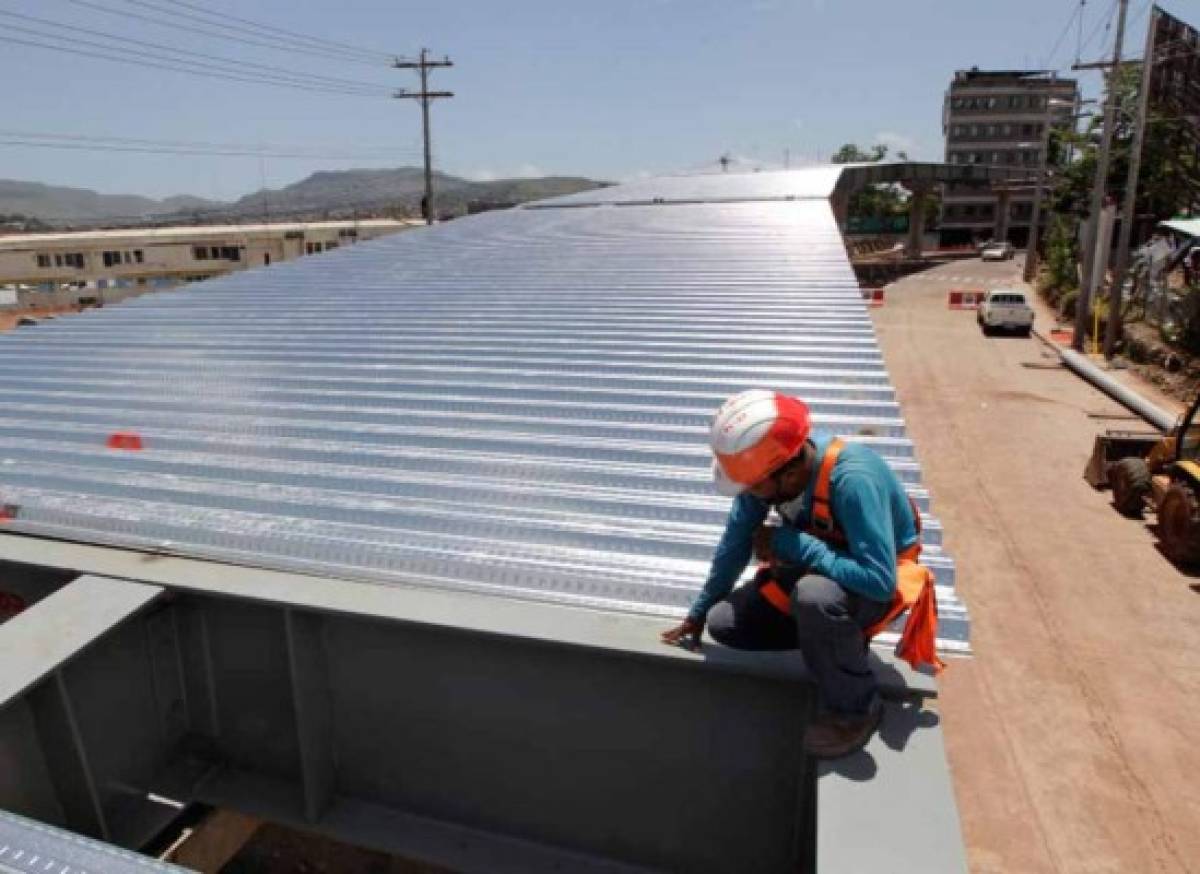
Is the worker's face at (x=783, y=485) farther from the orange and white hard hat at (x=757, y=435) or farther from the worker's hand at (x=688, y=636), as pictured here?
the worker's hand at (x=688, y=636)

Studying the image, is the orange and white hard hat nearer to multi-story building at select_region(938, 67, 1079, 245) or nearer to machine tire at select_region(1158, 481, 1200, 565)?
machine tire at select_region(1158, 481, 1200, 565)

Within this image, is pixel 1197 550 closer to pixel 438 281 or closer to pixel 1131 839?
pixel 1131 839

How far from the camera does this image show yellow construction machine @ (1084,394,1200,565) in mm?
10773

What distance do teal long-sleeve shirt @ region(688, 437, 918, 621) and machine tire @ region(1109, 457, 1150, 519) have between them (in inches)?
458

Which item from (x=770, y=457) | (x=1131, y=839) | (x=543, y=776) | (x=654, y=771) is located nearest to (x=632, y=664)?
(x=654, y=771)

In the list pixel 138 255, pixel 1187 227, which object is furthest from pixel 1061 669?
pixel 138 255

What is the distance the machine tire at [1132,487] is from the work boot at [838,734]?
39.6 feet

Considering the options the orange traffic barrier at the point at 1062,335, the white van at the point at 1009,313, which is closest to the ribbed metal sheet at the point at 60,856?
the orange traffic barrier at the point at 1062,335

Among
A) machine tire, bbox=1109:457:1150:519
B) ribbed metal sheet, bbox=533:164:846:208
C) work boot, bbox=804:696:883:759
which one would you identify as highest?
ribbed metal sheet, bbox=533:164:846:208

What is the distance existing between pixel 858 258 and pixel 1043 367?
37.8 metres

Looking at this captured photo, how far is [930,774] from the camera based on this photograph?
2.67 metres

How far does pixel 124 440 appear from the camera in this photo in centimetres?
539

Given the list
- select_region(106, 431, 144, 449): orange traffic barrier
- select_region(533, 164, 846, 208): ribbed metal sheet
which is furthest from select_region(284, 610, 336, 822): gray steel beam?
select_region(533, 164, 846, 208): ribbed metal sheet

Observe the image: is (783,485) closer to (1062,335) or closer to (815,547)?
(815,547)
